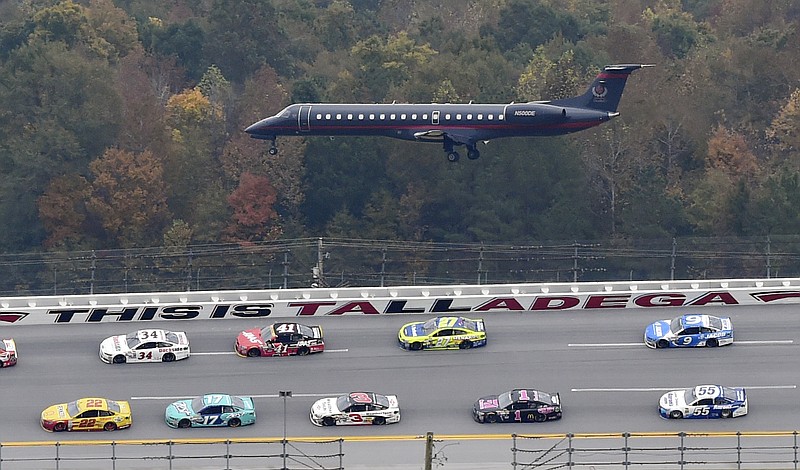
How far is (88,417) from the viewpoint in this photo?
229 feet

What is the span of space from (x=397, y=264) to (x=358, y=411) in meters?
57.8

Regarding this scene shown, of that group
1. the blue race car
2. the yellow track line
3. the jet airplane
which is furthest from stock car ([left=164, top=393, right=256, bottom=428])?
the jet airplane

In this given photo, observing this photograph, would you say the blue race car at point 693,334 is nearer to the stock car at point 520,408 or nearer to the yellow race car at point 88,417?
the stock car at point 520,408

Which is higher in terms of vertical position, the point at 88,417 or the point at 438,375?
the point at 438,375

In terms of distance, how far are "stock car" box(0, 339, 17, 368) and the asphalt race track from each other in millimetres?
335

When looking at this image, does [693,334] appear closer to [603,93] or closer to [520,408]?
[520,408]

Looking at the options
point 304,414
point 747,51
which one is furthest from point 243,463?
point 747,51

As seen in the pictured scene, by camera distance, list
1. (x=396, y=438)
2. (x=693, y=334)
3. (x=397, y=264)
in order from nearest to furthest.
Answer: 1. (x=396, y=438)
2. (x=693, y=334)
3. (x=397, y=264)

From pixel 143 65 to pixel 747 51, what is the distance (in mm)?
57136

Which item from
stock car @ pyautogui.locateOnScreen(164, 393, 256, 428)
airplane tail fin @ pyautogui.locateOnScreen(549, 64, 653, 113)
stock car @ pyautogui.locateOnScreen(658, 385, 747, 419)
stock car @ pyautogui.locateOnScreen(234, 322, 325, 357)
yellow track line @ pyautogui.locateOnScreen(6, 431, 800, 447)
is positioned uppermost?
airplane tail fin @ pyautogui.locateOnScreen(549, 64, 653, 113)

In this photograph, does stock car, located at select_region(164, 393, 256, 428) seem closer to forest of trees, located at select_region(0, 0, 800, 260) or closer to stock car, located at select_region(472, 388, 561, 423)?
stock car, located at select_region(472, 388, 561, 423)

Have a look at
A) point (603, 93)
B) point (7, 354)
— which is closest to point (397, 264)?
point (603, 93)

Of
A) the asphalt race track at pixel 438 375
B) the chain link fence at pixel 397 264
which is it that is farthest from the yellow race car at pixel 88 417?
the chain link fence at pixel 397 264

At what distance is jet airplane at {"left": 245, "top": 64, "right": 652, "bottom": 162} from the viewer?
11488cm
